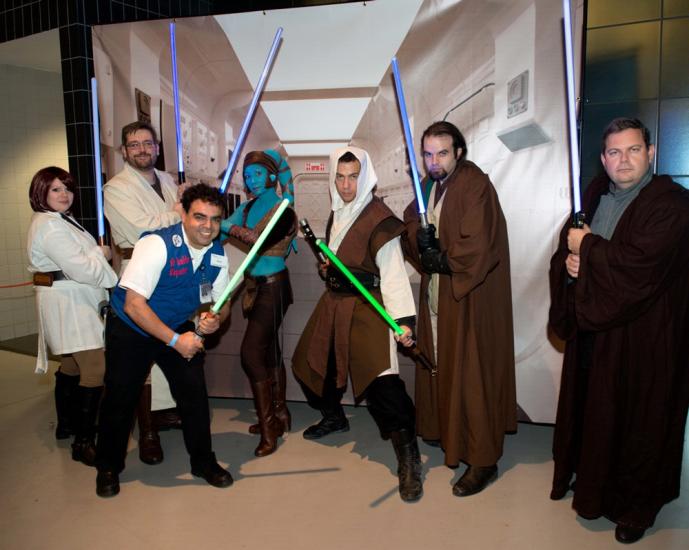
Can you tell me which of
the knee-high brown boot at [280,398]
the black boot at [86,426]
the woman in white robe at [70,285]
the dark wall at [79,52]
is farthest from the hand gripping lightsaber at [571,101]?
the black boot at [86,426]

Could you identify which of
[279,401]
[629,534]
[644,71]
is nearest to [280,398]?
[279,401]

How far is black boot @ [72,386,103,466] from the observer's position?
2604mm

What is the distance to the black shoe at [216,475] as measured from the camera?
2.38 m

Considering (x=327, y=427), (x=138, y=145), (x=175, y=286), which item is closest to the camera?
(x=175, y=286)

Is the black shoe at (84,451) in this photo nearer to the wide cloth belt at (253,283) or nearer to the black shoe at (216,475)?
the black shoe at (216,475)

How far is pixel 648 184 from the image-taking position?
190cm

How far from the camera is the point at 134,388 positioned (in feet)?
7.46

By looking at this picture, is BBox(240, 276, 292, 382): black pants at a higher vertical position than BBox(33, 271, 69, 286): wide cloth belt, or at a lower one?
lower

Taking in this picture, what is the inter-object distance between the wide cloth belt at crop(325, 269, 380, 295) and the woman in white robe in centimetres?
111

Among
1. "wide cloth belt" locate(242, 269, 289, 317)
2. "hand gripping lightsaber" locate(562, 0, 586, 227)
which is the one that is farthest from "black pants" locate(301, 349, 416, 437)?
"hand gripping lightsaber" locate(562, 0, 586, 227)

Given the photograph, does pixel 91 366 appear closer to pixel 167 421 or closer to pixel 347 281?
pixel 167 421

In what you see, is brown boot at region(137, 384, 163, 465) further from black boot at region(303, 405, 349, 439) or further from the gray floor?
black boot at region(303, 405, 349, 439)

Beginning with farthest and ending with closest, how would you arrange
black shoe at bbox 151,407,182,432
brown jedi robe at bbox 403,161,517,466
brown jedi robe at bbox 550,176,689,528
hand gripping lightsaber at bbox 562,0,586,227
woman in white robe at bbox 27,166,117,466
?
black shoe at bbox 151,407,182,432 → woman in white robe at bbox 27,166,117,466 → brown jedi robe at bbox 403,161,517,466 → brown jedi robe at bbox 550,176,689,528 → hand gripping lightsaber at bbox 562,0,586,227

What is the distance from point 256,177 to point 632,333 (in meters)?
1.91
